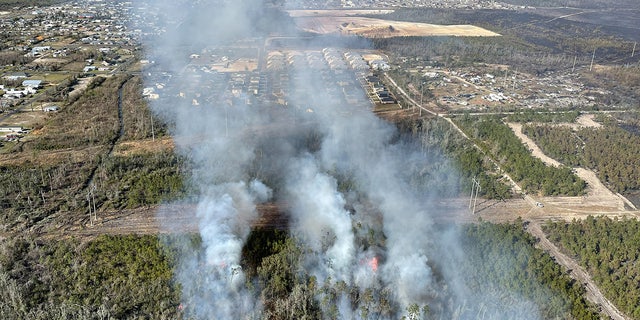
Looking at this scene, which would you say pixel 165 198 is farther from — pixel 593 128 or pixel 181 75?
pixel 593 128

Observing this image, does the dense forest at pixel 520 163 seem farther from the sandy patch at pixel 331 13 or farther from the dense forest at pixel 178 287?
the sandy patch at pixel 331 13

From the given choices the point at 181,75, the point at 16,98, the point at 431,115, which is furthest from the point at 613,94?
the point at 16,98

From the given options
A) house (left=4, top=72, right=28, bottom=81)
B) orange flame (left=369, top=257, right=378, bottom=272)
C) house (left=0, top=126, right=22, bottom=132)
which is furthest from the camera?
house (left=4, top=72, right=28, bottom=81)

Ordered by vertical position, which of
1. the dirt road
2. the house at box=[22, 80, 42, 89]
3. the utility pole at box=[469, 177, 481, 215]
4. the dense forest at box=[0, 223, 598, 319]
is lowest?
the dirt road

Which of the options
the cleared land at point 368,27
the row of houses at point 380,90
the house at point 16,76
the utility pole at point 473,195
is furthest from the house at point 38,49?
the utility pole at point 473,195

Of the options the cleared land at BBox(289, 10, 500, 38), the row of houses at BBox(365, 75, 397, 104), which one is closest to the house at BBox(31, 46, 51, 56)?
the cleared land at BBox(289, 10, 500, 38)

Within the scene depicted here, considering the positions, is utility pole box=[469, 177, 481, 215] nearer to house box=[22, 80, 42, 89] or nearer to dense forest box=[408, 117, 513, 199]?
dense forest box=[408, 117, 513, 199]
